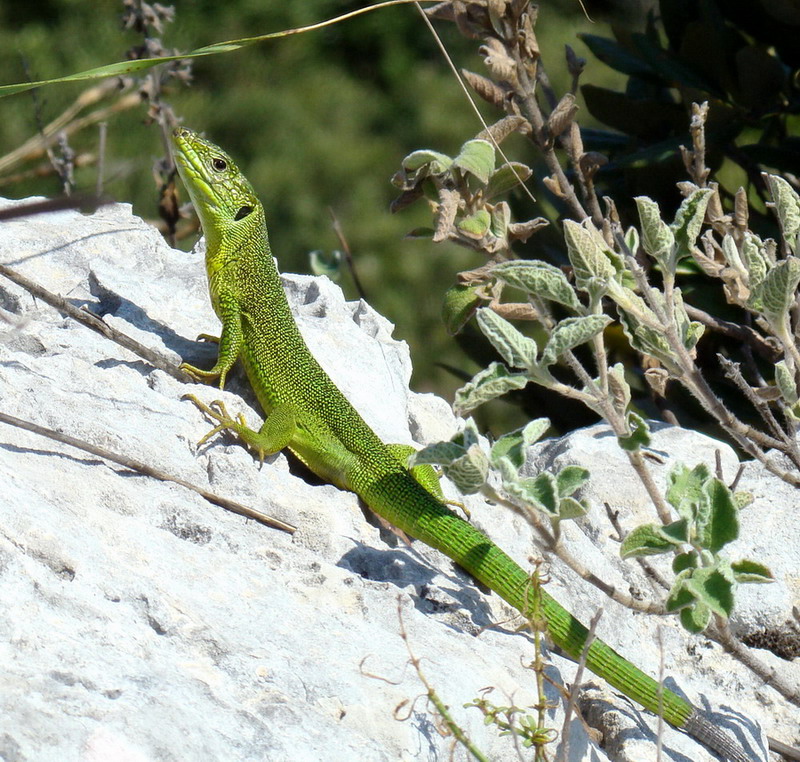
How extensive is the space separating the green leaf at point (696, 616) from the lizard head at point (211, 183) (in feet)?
7.74

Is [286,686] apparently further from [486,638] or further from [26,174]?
[26,174]

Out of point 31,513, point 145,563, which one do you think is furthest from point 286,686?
point 31,513

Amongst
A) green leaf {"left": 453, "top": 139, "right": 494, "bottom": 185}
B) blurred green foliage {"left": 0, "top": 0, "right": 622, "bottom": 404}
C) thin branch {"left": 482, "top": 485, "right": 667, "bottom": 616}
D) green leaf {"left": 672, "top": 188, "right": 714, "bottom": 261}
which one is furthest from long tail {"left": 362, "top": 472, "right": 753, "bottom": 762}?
blurred green foliage {"left": 0, "top": 0, "right": 622, "bottom": 404}

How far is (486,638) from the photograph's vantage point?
240 cm

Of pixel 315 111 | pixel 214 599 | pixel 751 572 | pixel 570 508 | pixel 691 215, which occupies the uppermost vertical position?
pixel 691 215

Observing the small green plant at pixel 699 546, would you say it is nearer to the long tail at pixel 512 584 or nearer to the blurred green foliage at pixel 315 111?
the long tail at pixel 512 584

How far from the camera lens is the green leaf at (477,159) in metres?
2.37

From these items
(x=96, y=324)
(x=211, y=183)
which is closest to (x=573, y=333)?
(x=96, y=324)

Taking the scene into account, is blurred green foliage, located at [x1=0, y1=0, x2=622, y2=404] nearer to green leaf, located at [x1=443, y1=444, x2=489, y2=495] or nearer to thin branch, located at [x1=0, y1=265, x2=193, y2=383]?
thin branch, located at [x1=0, y1=265, x2=193, y2=383]

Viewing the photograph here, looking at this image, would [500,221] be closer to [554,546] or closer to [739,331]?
[554,546]

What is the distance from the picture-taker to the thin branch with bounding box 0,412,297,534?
2193mm

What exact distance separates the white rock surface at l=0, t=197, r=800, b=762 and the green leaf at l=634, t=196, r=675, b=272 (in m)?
0.89

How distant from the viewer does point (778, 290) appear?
209 cm

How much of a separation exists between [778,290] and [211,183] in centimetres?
234
